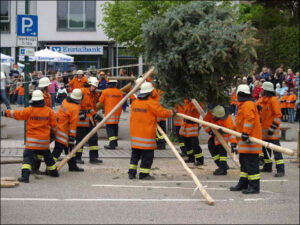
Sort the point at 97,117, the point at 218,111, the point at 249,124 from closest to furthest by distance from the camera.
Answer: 1. the point at 249,124
2. the point at 218,111
3. the point at 97,117

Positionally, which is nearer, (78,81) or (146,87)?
(146,87)

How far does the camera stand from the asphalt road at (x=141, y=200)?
6.68 m

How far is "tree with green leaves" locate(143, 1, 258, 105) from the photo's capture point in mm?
8375

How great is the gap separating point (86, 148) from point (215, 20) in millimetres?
5947

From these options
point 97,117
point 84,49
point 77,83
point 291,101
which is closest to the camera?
point 97,117

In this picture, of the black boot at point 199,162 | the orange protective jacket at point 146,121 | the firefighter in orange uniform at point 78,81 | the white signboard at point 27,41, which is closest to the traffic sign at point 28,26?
the white signboard at point 27,41

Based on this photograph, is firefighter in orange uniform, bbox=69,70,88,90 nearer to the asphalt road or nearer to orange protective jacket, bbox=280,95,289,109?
the asphalt road

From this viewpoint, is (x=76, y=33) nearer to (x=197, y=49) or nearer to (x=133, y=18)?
(x=133, y=18)

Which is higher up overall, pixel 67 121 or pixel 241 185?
pixel 67 121

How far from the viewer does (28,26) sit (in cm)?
Result: 1159

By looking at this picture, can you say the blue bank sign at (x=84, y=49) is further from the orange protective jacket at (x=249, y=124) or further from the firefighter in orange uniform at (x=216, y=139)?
the orange protective jacket at (x=249, y=124)

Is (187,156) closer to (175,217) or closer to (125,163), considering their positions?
(125,163)

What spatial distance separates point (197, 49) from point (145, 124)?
195cm

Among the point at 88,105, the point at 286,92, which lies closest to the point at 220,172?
the point at 88,105
